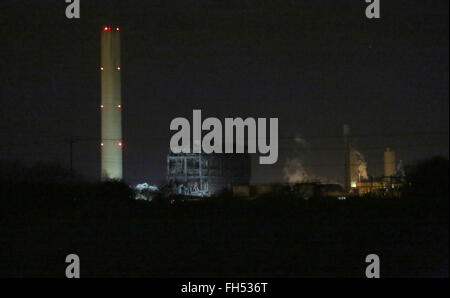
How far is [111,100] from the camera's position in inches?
2721

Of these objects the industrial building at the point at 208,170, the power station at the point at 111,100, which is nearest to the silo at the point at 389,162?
the industrial building at the point at 208,170

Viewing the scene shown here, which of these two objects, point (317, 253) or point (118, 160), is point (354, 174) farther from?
point (317, 253)

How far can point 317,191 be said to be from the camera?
43.0 m

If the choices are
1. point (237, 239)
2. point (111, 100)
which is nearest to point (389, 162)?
point (111, 100)

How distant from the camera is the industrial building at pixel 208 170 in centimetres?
6494

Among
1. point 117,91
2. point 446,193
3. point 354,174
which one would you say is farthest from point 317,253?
point 117,91

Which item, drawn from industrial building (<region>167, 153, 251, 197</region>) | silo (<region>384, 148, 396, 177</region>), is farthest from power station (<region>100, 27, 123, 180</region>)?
silo (<region>384, 148, 396, 177</region>)

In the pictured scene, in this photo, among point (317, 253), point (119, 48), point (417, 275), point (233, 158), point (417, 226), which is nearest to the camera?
point (417, 275)

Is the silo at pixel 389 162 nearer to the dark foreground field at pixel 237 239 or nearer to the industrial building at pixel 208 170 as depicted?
the industrial building at pixel 208 170

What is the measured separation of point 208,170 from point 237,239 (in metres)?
40.5

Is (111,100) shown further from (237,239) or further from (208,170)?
(237,239)

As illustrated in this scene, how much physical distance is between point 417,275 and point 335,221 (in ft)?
33.4

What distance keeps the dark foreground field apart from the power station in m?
31.4
